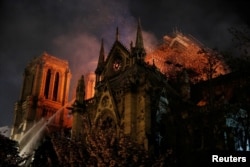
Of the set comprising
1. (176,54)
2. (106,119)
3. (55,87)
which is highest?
(176,54)

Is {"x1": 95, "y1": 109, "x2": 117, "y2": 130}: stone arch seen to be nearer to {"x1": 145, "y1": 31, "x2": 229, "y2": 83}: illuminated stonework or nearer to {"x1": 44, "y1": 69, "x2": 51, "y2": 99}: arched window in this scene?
{"x1": 145, "y1": 31, "x2": 229, "y2": 83}: illuminated stonework

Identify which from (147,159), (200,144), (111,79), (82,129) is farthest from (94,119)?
(147,159)

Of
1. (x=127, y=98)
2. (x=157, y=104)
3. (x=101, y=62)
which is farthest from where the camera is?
(x=101, y=62)

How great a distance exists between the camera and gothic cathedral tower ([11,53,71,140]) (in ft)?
226

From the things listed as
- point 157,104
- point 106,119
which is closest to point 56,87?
point 106,119

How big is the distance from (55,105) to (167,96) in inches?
1514

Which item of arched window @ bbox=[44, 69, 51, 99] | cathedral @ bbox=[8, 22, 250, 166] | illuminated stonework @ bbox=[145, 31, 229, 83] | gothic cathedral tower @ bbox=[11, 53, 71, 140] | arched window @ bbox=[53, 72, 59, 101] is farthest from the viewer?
arched window @ bbox=[53, 72, 59, 101]

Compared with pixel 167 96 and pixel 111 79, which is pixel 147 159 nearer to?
pixel 167 96

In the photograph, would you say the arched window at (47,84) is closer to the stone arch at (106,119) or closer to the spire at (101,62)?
the spire at (101,62)

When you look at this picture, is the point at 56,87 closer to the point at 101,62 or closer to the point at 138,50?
the point at 101,62

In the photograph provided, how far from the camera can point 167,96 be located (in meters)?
39.9

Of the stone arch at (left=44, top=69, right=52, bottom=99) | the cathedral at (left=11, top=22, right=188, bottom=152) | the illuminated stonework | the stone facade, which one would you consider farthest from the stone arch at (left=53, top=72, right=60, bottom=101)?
the stone facade

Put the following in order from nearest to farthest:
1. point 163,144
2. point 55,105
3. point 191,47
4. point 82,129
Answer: point 163,144
point 82,129
point 191,47
point 55,105

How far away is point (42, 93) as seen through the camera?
70.9 m
